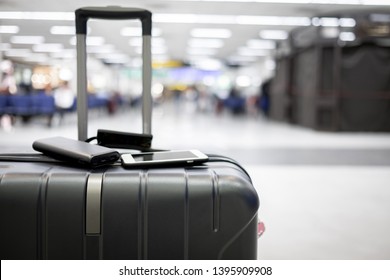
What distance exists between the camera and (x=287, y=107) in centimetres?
1393

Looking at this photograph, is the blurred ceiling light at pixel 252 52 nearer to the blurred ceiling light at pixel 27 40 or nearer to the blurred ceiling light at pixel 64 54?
the blurred ceiling light at pixel 64 54

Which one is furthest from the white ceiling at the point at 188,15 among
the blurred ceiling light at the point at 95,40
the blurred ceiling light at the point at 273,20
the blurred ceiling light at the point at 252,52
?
the blurred ceiling light at the point at 252,52

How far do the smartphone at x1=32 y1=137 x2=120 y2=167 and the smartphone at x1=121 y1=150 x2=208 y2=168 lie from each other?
2.6 inches

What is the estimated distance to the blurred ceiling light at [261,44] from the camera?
1812 centimetres

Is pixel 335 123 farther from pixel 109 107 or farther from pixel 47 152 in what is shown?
pixel 109 107

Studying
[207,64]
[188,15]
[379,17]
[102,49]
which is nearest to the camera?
[379,17]

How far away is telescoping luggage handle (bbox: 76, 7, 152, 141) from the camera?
164cm

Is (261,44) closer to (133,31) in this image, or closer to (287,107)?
(287,107)

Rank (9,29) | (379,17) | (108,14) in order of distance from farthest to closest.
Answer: (9,29) → (379,17) → (108,14)

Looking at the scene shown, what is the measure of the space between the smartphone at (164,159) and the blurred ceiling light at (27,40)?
1740cm

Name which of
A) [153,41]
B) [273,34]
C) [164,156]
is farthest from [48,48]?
[164,156]

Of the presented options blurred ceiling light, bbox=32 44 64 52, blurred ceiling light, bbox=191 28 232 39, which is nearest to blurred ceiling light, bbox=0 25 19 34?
blurred ceiling light, bbox=32 44 64 52

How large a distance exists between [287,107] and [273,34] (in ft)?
11.5
